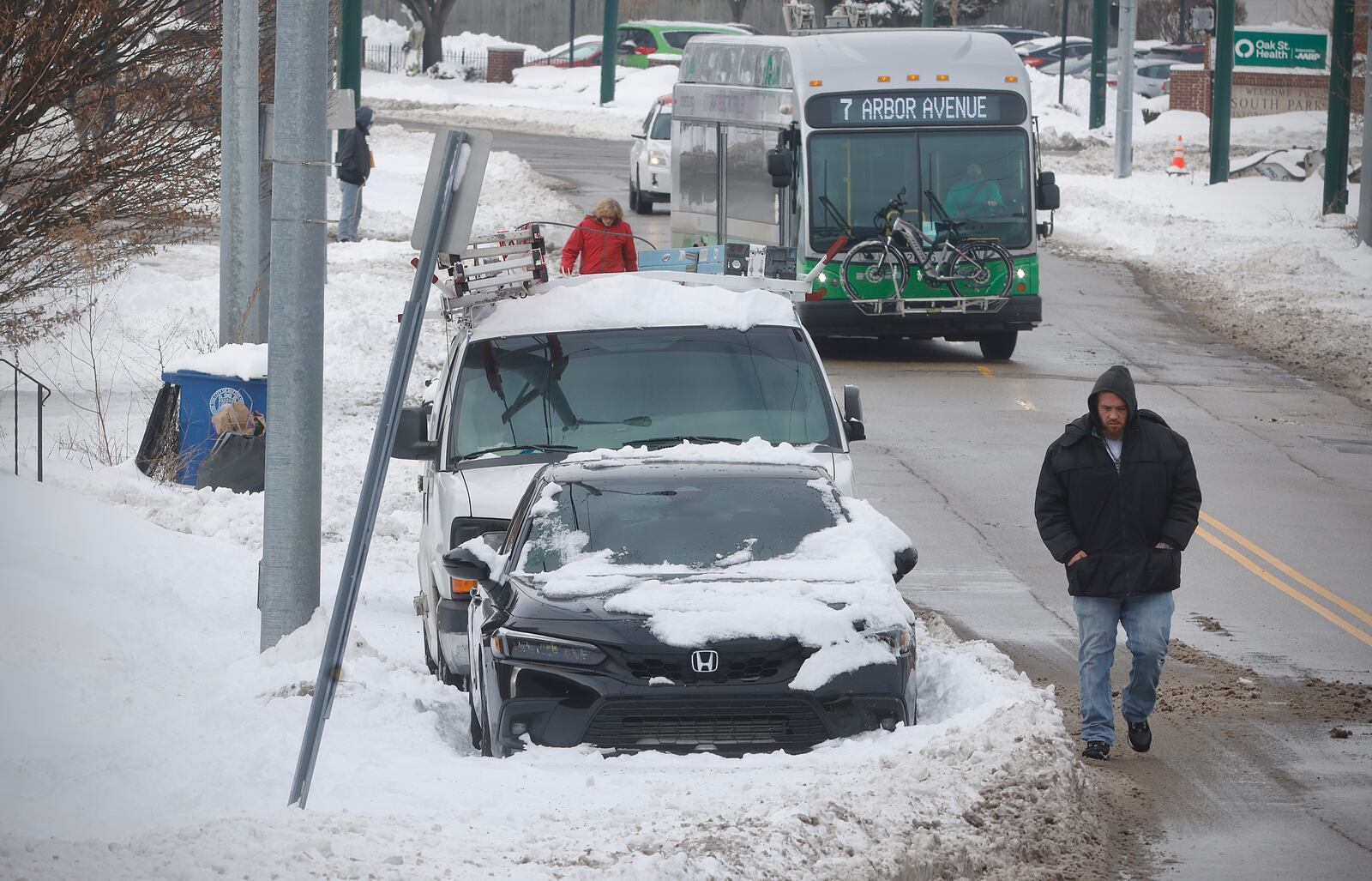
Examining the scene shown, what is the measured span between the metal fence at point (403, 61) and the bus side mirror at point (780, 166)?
51.4 meters

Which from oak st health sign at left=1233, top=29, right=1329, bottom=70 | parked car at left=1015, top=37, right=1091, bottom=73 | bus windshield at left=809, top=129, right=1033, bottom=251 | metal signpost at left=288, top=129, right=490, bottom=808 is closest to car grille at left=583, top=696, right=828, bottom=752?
metal signpost at left=288, top=129, right=490, bottom=808

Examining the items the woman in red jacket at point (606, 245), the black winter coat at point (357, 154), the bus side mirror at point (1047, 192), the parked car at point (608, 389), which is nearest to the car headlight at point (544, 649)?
the parked car at point (608, 389)

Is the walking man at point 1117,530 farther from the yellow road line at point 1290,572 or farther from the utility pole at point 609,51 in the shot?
the utility pole at point 609,51

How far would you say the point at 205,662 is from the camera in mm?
8812

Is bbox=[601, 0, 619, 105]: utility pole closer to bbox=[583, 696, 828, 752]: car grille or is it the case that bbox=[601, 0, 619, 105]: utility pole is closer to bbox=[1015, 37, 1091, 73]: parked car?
bbox=[1015, 37, 1091, 73]: parked car

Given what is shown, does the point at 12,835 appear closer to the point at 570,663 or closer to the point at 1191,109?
the point at 570,663

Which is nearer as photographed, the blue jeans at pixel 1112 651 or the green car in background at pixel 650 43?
the blue jeans at pixel 1112 651

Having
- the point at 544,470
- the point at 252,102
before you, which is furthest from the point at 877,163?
the point at 544,470

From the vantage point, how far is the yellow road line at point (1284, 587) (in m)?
10.5

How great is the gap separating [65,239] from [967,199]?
975 centimetres

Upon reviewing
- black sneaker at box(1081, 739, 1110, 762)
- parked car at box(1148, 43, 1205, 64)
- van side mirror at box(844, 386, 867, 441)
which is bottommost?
black sneaker at box(1081, 739, 1110, 762)

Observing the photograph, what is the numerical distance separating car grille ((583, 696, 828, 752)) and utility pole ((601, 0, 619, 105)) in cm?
4783

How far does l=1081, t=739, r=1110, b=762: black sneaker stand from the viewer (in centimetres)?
794

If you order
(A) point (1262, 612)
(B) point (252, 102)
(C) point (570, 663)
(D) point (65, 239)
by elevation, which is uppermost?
(B) point (252, 102)
